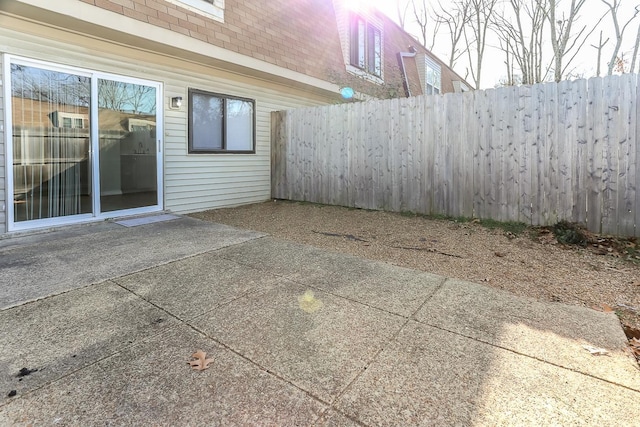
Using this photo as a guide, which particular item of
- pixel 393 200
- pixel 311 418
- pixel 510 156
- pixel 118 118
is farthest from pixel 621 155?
pixel 118 118

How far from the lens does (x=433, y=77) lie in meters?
15.8

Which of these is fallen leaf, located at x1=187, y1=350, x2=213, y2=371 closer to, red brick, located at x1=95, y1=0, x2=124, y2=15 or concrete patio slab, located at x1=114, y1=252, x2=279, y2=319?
concrete patio slab, located at x1=114, y1=252, x2=279, y2=319

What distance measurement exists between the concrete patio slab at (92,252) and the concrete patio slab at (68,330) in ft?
1.01

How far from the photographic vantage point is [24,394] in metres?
1.82

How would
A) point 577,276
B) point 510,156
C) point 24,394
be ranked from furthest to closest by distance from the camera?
point 510,156 < point 577,276 < point 24,394

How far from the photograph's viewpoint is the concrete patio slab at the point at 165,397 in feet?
5.49

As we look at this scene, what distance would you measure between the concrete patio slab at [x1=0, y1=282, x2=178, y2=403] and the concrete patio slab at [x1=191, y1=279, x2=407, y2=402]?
1.49 feet

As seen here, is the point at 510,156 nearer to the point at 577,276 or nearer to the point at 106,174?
the point at 577,276

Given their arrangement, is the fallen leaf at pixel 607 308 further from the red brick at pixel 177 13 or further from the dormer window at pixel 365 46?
the dormer window at pixel 365 46

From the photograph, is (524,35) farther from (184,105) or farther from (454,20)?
(184,105)

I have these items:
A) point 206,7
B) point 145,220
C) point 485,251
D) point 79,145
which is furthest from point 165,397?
point 206,7

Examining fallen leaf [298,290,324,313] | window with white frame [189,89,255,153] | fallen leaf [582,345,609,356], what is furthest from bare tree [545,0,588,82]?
fallen leaf [298,290,324,313]

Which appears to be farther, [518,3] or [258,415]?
[518,3]

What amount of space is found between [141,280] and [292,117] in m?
5.41
